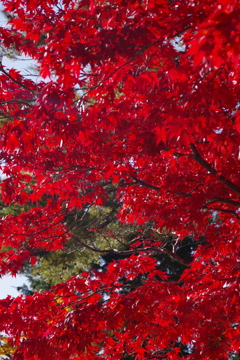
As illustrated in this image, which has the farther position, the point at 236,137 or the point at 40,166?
the point at 40,166

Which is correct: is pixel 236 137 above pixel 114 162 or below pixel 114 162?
below

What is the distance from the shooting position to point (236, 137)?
301cm

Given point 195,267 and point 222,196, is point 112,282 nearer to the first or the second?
Answer: point 195,267

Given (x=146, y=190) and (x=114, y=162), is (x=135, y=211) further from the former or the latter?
(x=114, y=162)

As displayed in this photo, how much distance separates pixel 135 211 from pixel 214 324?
6.48 feet

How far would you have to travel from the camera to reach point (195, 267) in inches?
201

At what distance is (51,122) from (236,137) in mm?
1668

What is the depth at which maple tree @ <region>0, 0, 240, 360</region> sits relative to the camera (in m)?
3.01

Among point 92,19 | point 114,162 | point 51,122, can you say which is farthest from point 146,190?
point 92,19

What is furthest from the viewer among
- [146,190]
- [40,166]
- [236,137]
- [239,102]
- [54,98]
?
[146,190]

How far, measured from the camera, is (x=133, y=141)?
14.0ft

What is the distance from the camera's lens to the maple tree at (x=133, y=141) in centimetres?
301

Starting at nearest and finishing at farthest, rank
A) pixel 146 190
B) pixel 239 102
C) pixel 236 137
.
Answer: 1. pixel 236 137
2. pixel 239 102
3. pixel 146 190

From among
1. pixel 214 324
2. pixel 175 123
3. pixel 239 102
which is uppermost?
pixel 239 102
